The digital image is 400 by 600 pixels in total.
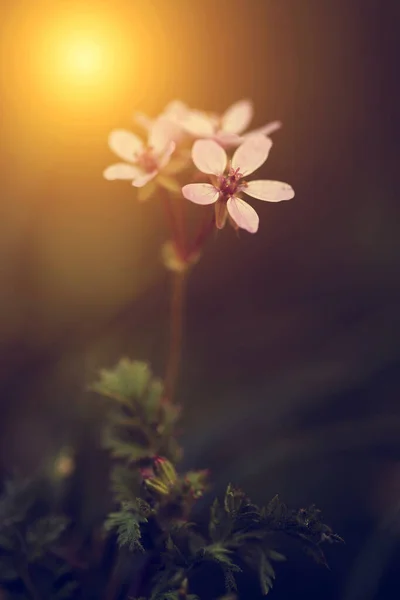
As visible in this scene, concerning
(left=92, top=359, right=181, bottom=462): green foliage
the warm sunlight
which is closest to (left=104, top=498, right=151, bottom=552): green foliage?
(left=92, top=359, right=181, bottom=462): green foliage

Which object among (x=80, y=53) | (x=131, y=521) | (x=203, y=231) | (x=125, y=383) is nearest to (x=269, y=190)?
(x=203, y=231)

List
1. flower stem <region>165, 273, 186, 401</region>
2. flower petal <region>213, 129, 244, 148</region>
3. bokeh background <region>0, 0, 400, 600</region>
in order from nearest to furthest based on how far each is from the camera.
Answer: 1. flower petal <region>213, 129, 244, 148</region>
2. flower stem <region>165, 273, 186, 401</region>
3. bokeh background <region>0, 0, 400, 600</region>

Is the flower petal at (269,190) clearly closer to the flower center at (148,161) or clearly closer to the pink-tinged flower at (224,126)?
the pink-tinged flower at (224,126)

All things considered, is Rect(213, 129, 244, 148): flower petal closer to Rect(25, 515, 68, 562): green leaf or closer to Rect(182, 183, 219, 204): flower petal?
Rect(182, 183, 219, 204): flower petal

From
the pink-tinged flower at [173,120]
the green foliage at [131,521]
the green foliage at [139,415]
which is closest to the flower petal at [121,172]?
the pink-tinged flower at [173,120]

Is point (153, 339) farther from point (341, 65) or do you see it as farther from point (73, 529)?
point (341, 65)

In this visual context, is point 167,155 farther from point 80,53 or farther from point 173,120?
point 80,53
